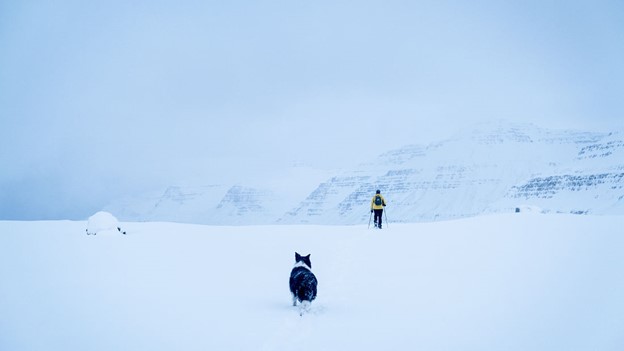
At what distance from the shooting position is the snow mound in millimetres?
21450

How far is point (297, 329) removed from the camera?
8266mm

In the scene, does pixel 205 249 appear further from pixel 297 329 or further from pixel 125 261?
pixel 297 329

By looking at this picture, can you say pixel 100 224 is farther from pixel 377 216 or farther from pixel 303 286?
pixel 303 286

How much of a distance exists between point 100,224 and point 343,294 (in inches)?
606

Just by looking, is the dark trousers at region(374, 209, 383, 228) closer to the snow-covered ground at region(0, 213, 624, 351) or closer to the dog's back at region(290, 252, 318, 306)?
the snow-covered ground at region(0, 213, 624, 351)

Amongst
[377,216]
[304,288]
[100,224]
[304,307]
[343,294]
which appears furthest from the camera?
[377,216]

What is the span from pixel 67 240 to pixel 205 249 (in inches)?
225

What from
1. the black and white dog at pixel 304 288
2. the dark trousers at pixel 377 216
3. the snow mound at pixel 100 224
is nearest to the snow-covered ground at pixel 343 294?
the black and white dog at pixel 304 288

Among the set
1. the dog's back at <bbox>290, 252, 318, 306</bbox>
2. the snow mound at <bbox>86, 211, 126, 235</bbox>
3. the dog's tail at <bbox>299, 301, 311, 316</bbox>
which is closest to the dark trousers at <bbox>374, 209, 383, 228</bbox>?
the snow mound at <bbox>86, 211, 126, 235</bbox>

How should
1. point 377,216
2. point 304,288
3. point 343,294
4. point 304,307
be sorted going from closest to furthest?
point 304,288, point 304,307, point 343,294, point 377,216

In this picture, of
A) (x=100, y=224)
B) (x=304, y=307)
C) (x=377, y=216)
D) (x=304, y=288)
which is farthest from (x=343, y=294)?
(x=100, y=224)

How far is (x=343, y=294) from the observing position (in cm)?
1088

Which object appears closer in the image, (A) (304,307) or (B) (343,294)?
(A) (304,307)

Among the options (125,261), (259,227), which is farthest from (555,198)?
(125,261)
